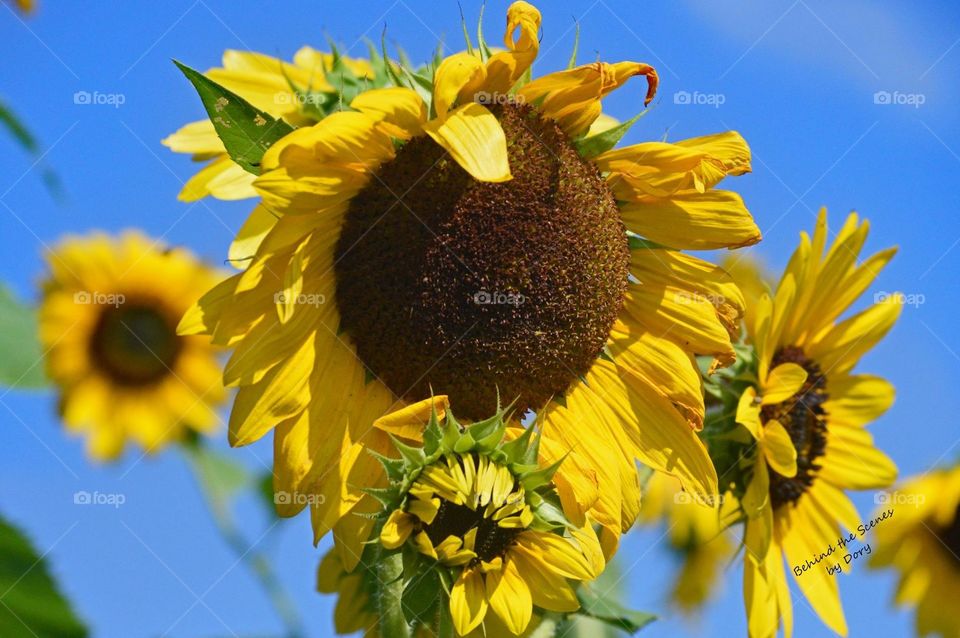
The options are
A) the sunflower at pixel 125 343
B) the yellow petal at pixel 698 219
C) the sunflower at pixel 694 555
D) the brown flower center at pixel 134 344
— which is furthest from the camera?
the sunflower at pixel 694 555

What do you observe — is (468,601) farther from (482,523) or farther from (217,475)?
(217,475)

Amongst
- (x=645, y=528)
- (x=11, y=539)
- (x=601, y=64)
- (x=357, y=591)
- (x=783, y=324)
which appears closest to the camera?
(x=11, y=539)

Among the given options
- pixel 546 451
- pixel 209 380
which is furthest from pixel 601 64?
pixel 209 380

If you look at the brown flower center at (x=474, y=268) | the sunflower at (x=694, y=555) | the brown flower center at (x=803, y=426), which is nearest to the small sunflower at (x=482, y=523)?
the brown flower center at (x=474, y=268)

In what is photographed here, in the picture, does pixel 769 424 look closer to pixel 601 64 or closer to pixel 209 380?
pixel 601 64

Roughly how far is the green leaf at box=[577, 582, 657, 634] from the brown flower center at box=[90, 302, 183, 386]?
342cm

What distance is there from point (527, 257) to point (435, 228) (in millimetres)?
253

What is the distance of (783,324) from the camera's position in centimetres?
387

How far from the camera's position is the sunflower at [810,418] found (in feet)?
12.0

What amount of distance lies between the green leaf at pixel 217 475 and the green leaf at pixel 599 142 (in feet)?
7.62

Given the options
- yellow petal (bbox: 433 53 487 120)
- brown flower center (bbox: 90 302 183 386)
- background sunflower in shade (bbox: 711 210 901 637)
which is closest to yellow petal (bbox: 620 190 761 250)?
background sunflower in shade (bbox: 711 210 901 637)

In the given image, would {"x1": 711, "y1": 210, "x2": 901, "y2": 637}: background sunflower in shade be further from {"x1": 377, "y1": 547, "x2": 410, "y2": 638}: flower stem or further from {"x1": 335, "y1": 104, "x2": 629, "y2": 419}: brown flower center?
{"x1": 377, "y1": 547, "x2": 410, "y2": 638}: flower stem

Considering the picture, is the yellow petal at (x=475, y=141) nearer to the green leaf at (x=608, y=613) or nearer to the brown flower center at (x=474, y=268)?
the brown flower center at (x=474, y=268)

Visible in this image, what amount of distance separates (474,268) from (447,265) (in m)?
0.07
